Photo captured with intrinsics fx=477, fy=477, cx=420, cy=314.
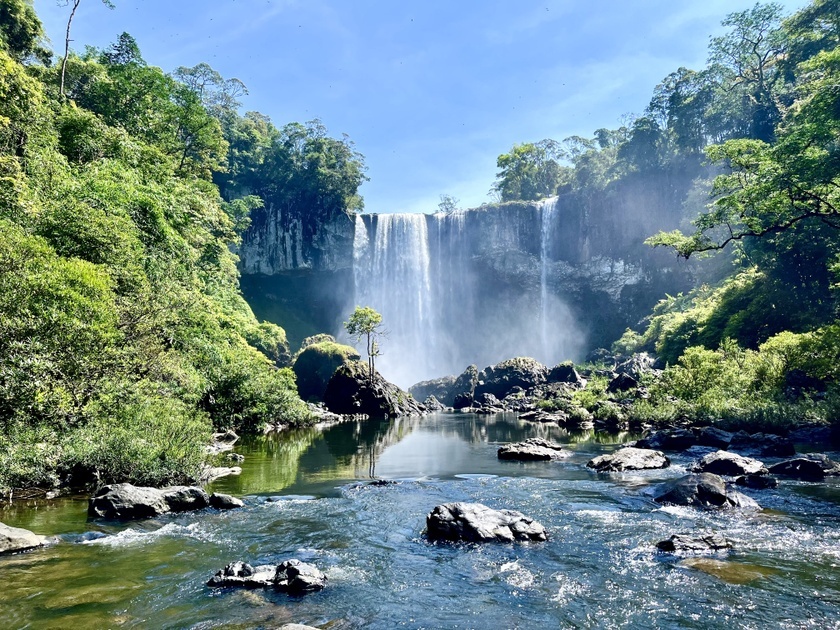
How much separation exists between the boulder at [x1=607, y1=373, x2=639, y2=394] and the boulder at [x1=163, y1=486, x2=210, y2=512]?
2941 cm

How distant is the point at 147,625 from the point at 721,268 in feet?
183

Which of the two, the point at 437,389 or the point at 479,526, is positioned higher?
the point at 437,389

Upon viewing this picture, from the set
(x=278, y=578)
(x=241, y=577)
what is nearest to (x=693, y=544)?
(x=278, y=578)

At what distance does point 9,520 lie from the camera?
311 inches

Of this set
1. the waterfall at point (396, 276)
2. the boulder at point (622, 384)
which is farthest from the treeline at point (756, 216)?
the waterfall at point (396, 276)

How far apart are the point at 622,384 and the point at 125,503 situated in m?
31.5

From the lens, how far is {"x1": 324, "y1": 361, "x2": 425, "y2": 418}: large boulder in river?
129ft

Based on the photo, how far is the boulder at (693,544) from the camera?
276 inches

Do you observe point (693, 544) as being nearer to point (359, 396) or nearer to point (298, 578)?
point (298, 578)

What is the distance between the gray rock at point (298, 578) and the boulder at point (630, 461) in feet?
34.1

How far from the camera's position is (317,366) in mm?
47812

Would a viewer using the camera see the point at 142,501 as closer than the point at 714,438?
Yes

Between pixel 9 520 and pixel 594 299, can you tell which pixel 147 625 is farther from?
pixel 594 299

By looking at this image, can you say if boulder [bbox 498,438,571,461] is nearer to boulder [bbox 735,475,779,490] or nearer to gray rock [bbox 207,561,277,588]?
boulder [bbox 735,475,779,490]
